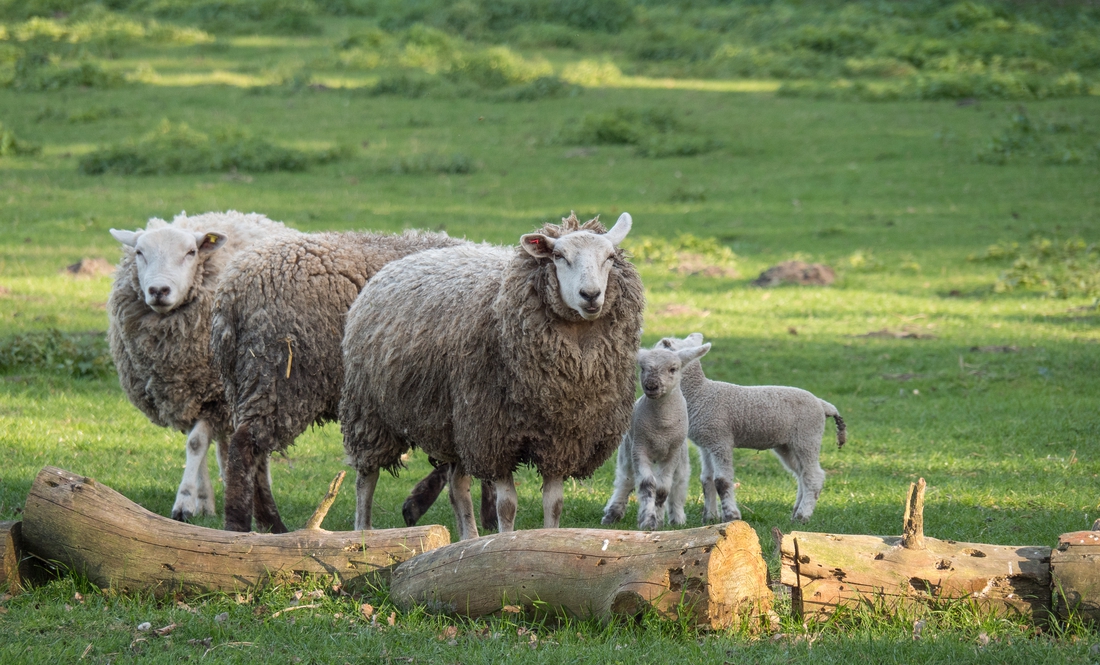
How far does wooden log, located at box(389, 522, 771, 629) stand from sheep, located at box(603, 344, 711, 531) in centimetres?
205

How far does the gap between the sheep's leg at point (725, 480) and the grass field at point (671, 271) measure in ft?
0.97

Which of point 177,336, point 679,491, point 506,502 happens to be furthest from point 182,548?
point 679,491

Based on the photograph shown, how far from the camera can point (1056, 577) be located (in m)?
5.29

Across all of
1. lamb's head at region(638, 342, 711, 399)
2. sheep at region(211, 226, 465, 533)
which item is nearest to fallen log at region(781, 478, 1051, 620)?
lamb's head at region(638, 342, 711, 399)

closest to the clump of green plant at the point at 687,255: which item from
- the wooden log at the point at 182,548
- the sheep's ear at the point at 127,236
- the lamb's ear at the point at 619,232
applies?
the sheep's ear at the point at 127,236

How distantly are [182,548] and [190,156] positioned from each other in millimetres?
17264

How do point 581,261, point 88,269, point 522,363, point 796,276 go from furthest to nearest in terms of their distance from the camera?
point 796,276 < point 88,269 < point 522,363 < point 581,261

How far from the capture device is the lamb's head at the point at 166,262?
826 cm

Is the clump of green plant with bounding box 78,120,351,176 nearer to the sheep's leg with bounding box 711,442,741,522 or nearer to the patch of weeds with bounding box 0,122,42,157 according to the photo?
the patch of weeds with bounding box 0,122,42,157

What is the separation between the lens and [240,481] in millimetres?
7680

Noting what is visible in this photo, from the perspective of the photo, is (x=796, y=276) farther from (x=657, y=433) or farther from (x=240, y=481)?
(x=240, y=481)

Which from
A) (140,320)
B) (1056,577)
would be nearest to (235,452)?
(140,320)

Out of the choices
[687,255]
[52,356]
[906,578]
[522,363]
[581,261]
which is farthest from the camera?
[687,255]

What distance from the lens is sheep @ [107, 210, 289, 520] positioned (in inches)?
329
